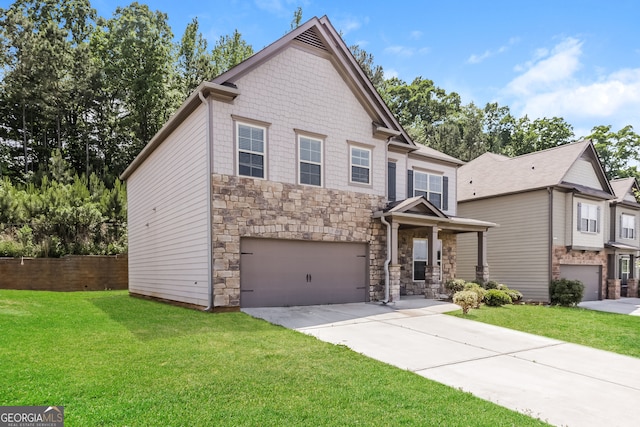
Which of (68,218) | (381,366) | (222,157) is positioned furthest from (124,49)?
(381,366)

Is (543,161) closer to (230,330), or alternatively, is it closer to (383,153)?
(383,153)

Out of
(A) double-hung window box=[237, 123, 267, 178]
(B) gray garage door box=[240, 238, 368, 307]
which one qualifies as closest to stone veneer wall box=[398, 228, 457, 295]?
(B) gray garage door box=[240, 238, 368, 307]

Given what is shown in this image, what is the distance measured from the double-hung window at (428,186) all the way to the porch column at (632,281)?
15954mm

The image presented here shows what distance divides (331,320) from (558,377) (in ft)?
16.9

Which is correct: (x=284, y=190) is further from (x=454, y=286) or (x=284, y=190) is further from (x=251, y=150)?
(x=454, y=286)

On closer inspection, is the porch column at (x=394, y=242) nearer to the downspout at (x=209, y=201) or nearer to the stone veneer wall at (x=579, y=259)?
the downspout at (x=209, y=201)

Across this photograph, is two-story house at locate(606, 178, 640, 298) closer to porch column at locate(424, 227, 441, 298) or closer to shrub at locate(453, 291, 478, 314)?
porch column at locate(424, 227, 441, 298)

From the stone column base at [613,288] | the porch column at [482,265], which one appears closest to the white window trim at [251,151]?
the porch column at [482,265]

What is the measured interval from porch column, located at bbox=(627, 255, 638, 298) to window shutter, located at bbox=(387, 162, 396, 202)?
1901 cm

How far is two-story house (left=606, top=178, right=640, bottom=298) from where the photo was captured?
77.2 feet

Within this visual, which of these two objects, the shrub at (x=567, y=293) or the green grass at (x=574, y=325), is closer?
the green grass at (x=574, y=325)

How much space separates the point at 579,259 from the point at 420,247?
33.0ft

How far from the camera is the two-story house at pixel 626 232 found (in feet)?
77.2

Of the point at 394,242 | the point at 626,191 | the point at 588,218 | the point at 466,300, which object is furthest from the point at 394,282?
the point at 626,191
